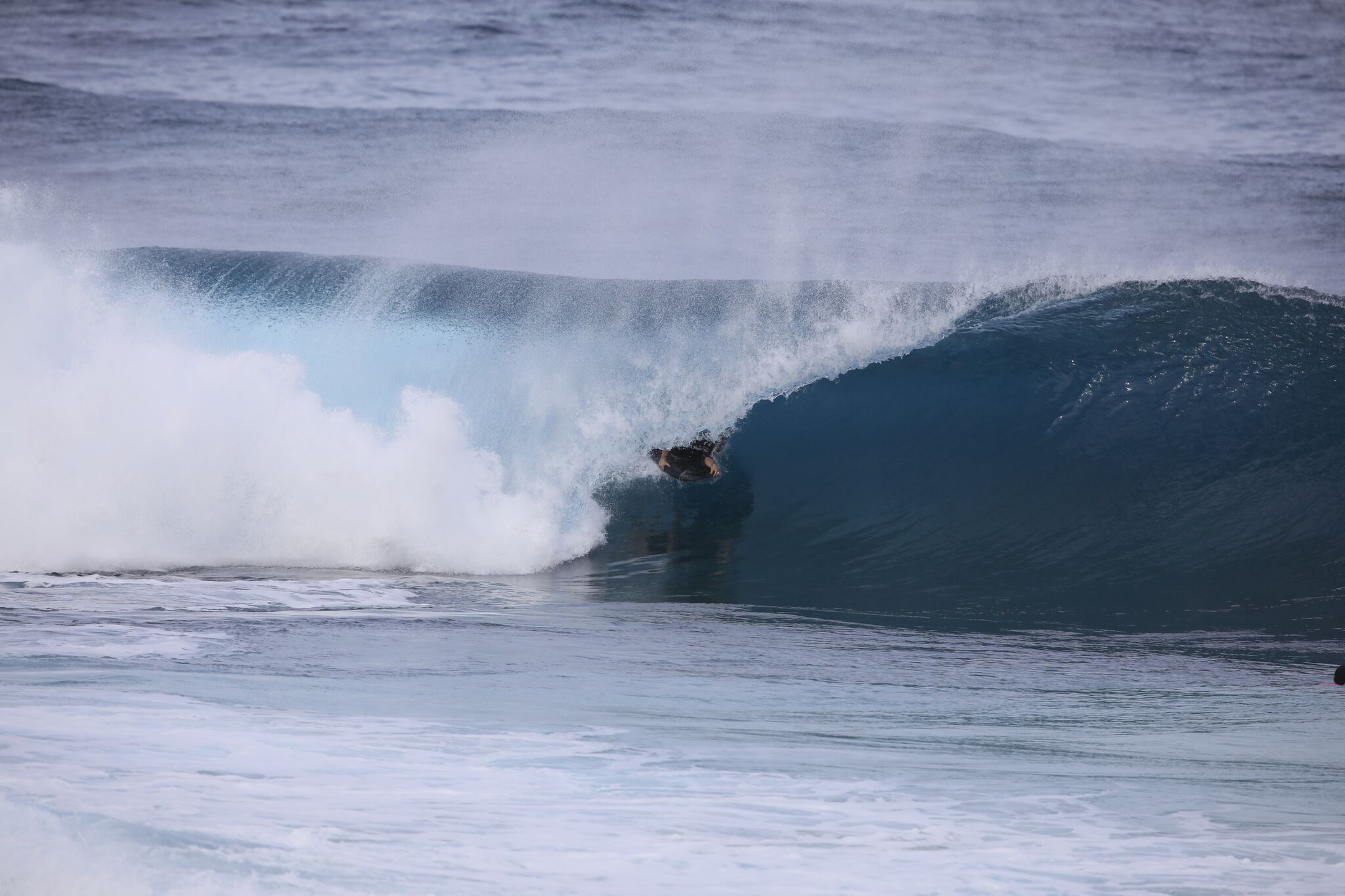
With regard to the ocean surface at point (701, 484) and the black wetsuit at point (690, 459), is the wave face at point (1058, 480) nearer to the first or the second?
the ocean surface at point (701, 484)

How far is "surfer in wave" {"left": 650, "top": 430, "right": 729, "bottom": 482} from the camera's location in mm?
7533

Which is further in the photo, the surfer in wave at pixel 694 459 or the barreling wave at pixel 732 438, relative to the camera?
the surfer in wave at pixel 694 459

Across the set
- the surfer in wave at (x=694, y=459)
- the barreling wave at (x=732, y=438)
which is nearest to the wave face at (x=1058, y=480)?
the barreling wave at (x=732, y=438)

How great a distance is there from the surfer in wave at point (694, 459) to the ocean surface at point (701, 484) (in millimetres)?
98

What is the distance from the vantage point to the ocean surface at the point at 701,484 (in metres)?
3.09

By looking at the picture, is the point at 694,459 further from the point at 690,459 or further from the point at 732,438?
the point at 732,438

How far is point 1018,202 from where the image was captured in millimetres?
14508

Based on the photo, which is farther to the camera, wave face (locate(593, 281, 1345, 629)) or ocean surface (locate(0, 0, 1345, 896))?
wave face (locate(593, 281, 1345, 629))

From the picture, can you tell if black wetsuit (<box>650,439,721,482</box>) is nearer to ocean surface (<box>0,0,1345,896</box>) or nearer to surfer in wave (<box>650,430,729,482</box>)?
surfer in wave (<box>650,430,729,482</box>)

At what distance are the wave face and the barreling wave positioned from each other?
0.08 ft

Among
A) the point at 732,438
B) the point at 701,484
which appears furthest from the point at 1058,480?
the point at 701,484

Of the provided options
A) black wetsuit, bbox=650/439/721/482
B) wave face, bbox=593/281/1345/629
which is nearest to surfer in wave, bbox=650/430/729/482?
black wetsuit, bbox=650/439/721/482

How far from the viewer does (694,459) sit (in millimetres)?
7680

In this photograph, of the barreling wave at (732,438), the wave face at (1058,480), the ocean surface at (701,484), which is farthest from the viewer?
the barreling wave at (732,438)
